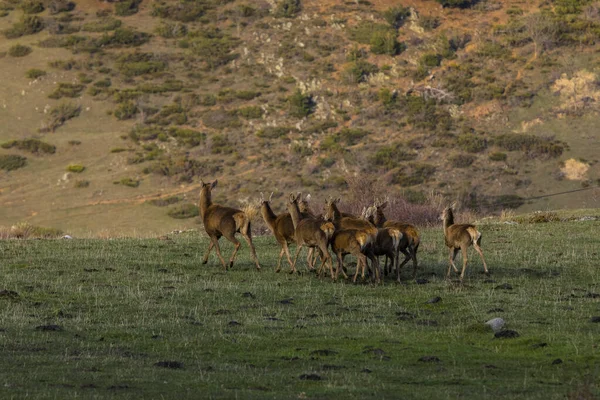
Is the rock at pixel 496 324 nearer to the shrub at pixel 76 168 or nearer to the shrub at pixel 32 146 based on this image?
the shrub at pixel 76 168

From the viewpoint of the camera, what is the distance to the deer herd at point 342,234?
1959cm

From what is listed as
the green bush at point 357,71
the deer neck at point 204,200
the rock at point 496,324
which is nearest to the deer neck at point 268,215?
the deer neck at point 204,200

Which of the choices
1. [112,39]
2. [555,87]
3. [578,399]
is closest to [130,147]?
[112,39]

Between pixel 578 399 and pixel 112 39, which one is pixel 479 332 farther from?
A: pixel 112 39

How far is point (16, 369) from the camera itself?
12.4 meters

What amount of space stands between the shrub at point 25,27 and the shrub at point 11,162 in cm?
2017

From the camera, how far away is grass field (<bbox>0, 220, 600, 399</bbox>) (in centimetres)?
1175

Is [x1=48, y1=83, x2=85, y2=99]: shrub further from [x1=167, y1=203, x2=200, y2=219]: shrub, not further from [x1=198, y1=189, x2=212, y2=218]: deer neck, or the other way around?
[x1=198, y1=189, x2=212, y2=218]: deer neck

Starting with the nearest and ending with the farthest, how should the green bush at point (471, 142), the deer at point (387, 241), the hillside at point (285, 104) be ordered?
the deer at point (387, 241)
the hillside at point (285, 104)
the green bush at point (471, 142)

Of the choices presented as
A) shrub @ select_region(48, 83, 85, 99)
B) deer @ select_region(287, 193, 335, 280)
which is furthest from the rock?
shrub @ select_region(48, 83, 85, 99)

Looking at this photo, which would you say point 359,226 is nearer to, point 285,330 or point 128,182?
point 285,330

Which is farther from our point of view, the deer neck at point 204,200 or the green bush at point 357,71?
the green bush at point 357,71

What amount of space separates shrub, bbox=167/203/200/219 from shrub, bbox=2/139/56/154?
13.0m

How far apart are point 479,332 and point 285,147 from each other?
2105 inches
